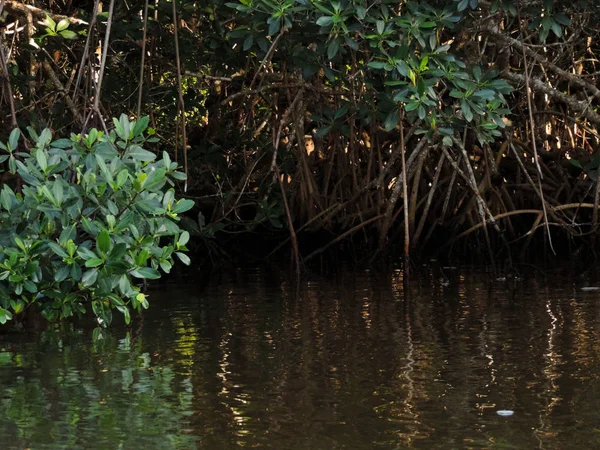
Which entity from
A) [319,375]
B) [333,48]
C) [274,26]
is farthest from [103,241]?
[333,48]

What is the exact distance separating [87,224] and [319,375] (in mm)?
1101

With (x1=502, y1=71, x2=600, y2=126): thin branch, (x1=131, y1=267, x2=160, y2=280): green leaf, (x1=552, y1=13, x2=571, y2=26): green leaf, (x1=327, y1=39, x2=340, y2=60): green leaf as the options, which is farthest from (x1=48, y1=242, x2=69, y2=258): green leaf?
(x1=502, y1=71, x2=600, y2=126): thin branch

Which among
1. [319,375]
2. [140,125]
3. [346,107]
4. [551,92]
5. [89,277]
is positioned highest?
[551,92]

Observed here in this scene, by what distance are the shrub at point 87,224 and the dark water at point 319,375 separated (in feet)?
0.91

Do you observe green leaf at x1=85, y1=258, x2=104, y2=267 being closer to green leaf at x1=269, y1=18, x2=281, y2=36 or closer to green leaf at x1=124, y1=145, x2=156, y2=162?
green leaf at x1=124, y1=145, x2=156, y2=162

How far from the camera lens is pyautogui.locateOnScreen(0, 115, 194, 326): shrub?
16.1 ft

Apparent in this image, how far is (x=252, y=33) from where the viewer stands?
6336 millimetres

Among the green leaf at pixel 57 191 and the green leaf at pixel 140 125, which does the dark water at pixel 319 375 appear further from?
the green leaf at pixel 140 125

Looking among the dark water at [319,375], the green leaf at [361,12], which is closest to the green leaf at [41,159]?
the dark water at [319,375]

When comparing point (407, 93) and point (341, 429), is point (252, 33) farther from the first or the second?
point (341, 429)

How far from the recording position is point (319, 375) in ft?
15.1

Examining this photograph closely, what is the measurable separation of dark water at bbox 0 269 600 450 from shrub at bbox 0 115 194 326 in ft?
0.91

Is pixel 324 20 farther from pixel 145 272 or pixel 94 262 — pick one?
pixel 94 262

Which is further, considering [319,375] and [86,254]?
[86,254]
